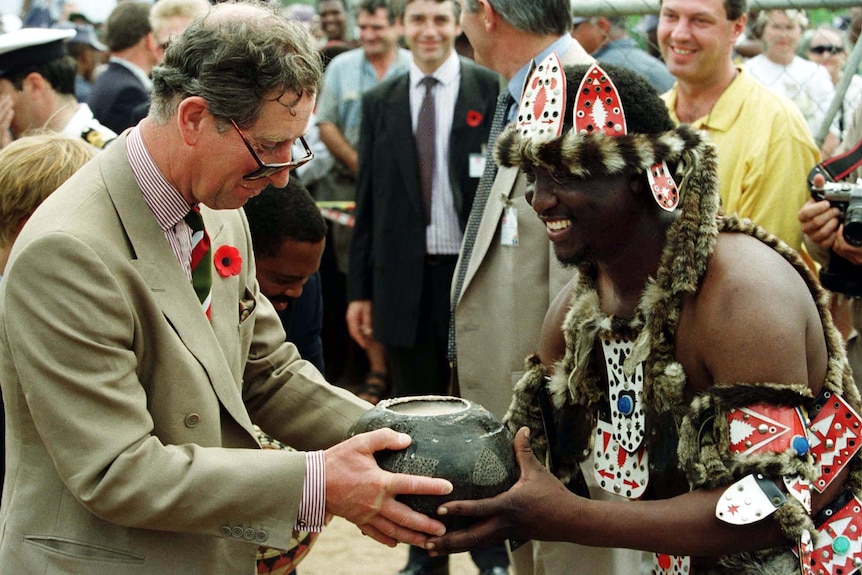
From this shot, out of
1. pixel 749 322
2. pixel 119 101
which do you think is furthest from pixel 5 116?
pixel 749 322

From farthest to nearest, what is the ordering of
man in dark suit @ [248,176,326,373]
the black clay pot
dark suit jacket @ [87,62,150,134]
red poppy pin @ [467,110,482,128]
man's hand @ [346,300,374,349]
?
1. dark suit jacket @ [87,62,150,134]
2. man's hand @ [346,300,374,349]
3. red poppy pin @ [467,110,482,128]
4. man in dark suit @ [248,176,326,373]
5. the black clay pot

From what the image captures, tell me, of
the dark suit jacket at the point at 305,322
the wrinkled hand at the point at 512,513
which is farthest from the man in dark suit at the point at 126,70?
the wrinkled hand at the point at 512,513

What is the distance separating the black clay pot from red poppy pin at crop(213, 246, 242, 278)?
Answer: 537 mm

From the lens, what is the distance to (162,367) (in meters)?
2.59

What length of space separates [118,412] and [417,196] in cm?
374

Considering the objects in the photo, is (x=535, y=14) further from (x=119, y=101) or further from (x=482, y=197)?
(x=119, y=101)

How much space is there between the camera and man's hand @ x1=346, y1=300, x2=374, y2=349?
6.24 m

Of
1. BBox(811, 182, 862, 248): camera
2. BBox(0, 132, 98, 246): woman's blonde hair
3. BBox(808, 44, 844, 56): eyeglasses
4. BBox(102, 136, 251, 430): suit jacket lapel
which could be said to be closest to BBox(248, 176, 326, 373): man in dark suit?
BBox(0, 132, 98, 246): woman's blonde hair

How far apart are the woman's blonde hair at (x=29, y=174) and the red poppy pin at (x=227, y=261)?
83cm

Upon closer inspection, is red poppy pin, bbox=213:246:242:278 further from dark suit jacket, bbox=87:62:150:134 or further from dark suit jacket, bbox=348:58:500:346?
dark suit jacket, bbox=87:62:150:134

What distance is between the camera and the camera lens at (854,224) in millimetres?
4066

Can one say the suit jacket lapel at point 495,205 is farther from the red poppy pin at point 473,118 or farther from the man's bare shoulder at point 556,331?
the red poppy pin at point 473,118

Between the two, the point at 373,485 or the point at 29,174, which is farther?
the point at 29,174

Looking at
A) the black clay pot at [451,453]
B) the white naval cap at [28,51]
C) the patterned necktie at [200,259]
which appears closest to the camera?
the black clay pot at [451,453]
